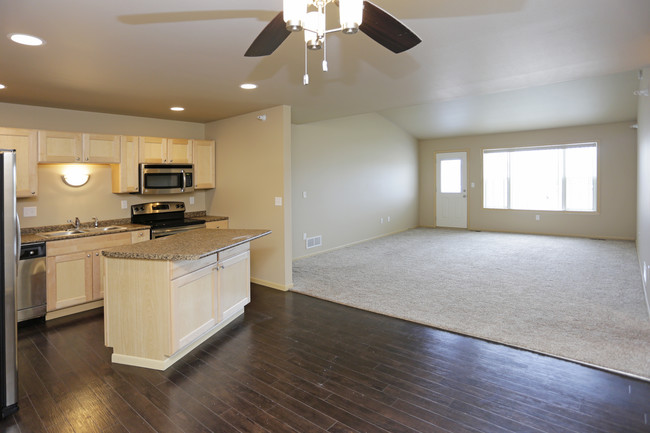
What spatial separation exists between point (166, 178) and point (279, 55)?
9.74 feet

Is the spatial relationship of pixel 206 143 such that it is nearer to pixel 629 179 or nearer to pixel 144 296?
pixel 144 296

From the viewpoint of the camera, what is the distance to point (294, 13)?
1.46m

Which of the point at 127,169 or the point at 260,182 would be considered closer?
the point at 127,169

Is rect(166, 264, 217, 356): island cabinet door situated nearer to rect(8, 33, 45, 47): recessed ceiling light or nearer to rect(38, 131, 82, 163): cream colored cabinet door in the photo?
rect(8, 33, 45, 47): recessed ceiling light

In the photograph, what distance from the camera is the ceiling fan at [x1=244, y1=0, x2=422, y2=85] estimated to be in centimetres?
146

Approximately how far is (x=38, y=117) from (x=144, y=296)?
3.14 m

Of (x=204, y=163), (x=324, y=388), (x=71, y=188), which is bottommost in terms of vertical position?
(x=324, y=388)

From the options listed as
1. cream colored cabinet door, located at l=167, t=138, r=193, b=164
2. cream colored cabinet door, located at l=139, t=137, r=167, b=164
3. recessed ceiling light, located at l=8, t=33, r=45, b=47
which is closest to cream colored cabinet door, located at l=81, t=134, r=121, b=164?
cream colored cabinet door, located at l=139, t=137, r=167, b=164

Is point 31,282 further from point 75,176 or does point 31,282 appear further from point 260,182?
point 260,182

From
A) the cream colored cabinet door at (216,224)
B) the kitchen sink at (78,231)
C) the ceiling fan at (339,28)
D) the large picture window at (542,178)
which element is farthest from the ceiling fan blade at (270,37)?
the large picture window at (542,178)

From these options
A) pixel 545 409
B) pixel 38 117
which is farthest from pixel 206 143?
pixel 545 409

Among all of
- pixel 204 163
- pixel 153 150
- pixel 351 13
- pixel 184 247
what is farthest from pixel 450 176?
pixel 351 13

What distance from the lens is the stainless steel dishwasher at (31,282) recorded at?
3.57 meters

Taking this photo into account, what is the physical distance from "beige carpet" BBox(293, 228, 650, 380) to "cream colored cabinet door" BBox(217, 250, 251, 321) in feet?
3.48
